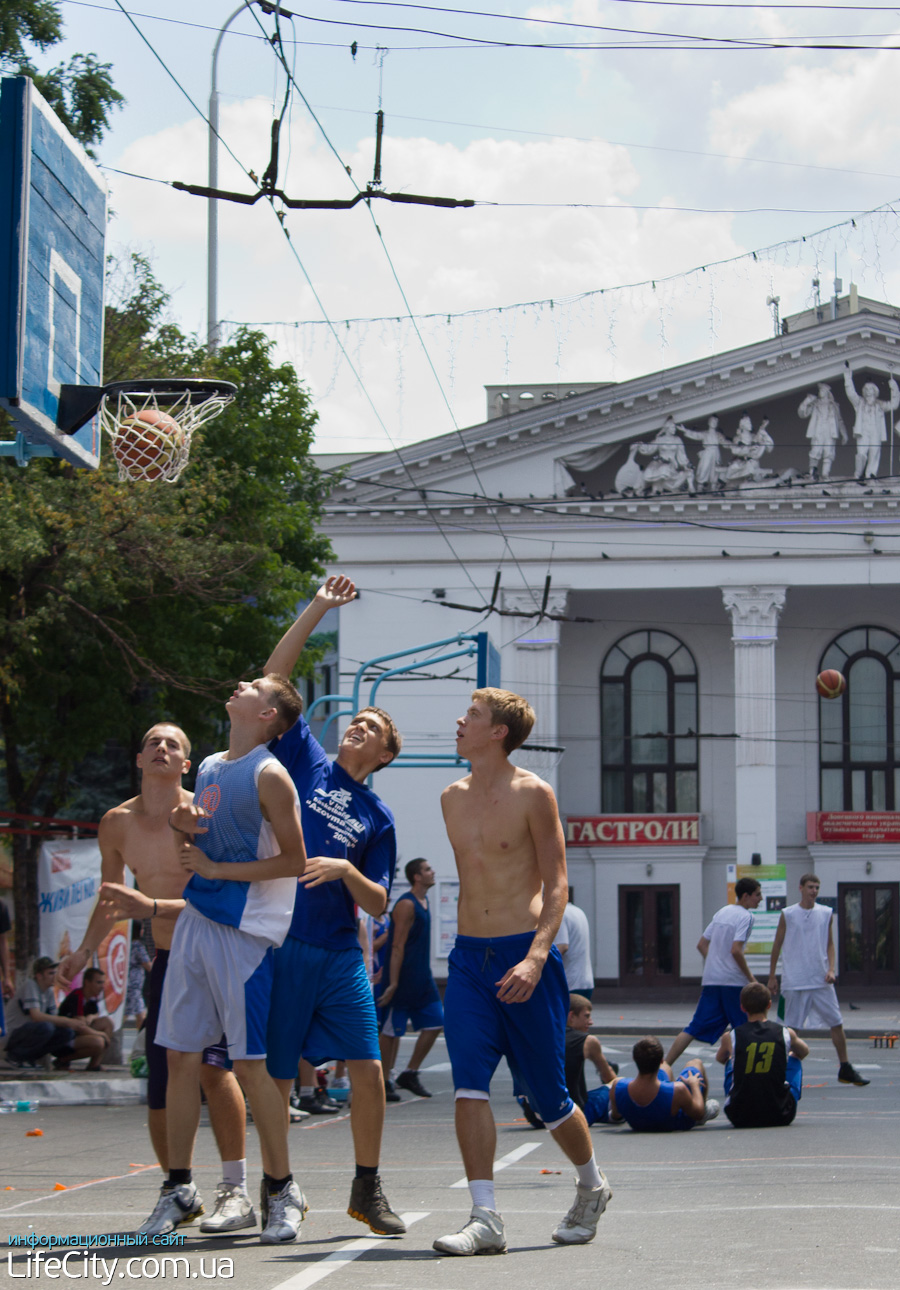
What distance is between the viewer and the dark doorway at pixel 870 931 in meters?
42.3

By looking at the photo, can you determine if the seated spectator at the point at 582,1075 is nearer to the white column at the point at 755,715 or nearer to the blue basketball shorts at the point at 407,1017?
the blue basketball shorts at the point at 407,1017

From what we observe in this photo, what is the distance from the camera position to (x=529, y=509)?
142 ft

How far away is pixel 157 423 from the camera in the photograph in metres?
10.9

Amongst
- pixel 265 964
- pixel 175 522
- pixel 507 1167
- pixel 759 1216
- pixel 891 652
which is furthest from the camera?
pixel 891 652

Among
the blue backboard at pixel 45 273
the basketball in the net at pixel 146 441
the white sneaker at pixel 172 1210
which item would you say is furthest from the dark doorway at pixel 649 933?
the white sneaker at pixel 172 1210

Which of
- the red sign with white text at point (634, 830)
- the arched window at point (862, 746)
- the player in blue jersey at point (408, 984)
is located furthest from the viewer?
the arched window at point (862, 746)

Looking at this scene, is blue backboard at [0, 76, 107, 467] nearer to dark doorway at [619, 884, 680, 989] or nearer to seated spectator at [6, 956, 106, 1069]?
seated spectator at [6, 956, 106, 1069]

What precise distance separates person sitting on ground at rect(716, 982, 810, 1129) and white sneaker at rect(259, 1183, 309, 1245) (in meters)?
5.54

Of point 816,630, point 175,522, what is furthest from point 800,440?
point 175,522

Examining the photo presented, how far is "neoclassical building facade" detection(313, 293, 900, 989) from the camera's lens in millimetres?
42438

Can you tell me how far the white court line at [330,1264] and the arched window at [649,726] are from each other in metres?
39.2

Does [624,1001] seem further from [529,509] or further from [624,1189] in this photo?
[624,1189]

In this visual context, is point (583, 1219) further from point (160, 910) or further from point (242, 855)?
point (160, 910)

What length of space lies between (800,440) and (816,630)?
17.2 ft
